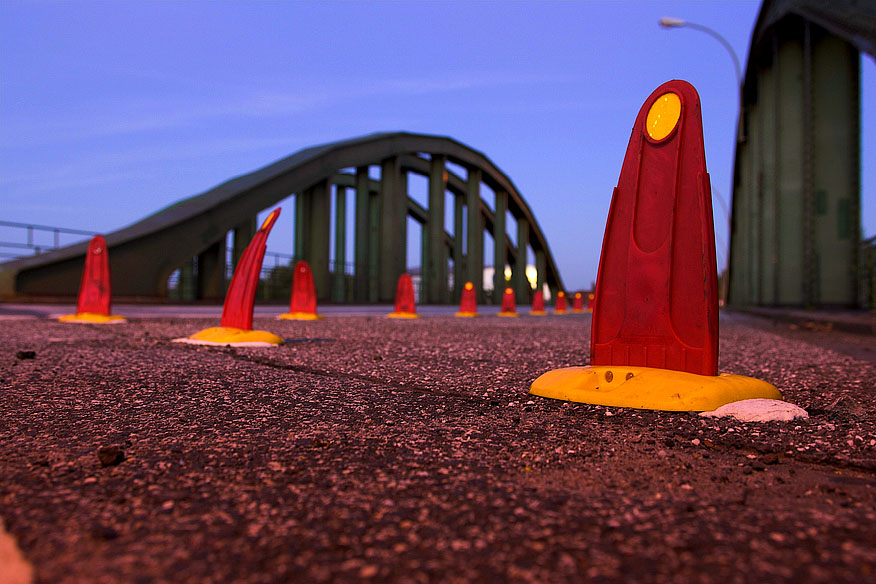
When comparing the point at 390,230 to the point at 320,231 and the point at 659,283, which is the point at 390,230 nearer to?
the point at 320,231

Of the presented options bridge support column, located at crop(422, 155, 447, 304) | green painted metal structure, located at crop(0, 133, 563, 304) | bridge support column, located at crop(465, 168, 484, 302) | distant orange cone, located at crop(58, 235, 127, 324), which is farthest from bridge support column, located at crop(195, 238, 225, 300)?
bridge support column, located at crop(465, 168, 484, 302)

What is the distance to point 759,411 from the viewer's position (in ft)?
6.61

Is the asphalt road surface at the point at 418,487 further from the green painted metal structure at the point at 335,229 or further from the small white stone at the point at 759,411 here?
the green painted metal structure at the point at 335,229

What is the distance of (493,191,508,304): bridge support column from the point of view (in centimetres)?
3394

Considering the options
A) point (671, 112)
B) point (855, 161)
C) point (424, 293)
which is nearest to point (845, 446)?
point (671, 112)

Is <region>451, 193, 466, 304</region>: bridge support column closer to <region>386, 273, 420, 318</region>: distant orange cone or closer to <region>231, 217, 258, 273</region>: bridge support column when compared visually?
<region>231, 217, 258, 273</region>: bridge support column

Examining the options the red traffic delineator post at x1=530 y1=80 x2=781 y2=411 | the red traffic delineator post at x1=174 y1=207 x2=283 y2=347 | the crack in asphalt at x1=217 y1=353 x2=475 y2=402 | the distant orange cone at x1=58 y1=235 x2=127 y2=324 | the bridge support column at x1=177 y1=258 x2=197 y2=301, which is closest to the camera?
the red traffic delineator post at x1=530 y1=80 x2=781 y2=411

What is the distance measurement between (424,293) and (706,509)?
2948 cm

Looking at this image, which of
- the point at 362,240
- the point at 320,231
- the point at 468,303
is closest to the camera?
the point at 468,303

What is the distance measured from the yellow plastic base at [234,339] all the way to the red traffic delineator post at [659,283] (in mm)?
2880

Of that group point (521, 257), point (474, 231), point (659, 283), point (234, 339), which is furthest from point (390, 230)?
point (659, 283)

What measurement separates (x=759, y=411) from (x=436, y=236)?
91.5 ft

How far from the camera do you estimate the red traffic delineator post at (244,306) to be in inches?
194

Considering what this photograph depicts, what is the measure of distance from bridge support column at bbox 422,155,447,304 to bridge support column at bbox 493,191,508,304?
4.69 meters
